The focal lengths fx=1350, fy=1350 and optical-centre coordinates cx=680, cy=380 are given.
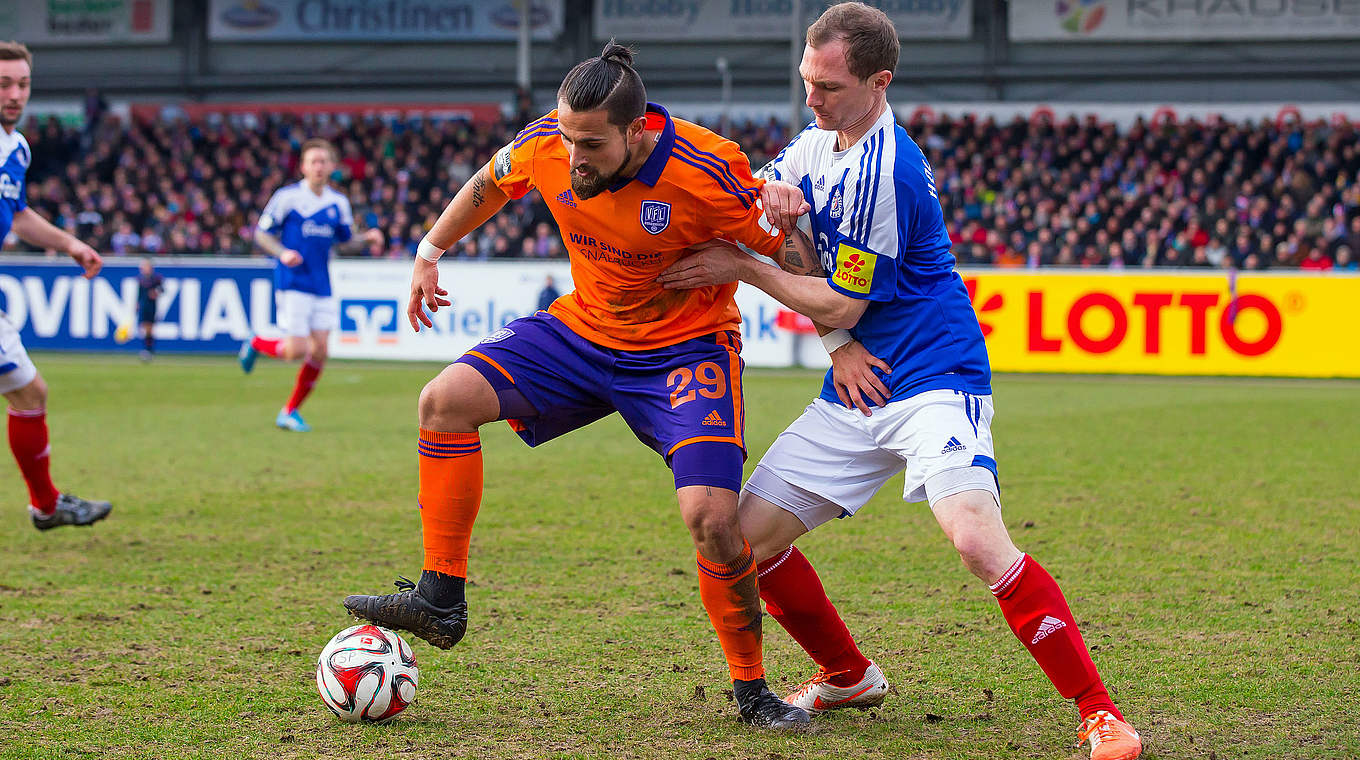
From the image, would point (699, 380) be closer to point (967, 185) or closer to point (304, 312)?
point (304, 312)

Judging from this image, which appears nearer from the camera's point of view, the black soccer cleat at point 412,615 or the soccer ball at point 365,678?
the soccer ball at point 365,678

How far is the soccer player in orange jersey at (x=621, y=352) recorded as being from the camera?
3.82 m

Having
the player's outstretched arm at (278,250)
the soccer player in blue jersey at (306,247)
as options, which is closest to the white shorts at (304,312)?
the soccer player in blue jersey at (306,247)

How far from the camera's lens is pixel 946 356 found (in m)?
3.76

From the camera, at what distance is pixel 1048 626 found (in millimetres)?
3510

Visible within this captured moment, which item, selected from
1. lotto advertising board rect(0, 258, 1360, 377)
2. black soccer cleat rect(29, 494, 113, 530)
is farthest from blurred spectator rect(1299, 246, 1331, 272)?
black soccer cleat rect(29, 494, 113, 530)

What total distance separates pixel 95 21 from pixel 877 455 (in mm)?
35268

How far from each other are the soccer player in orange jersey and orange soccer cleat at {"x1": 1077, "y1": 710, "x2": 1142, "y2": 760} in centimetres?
83

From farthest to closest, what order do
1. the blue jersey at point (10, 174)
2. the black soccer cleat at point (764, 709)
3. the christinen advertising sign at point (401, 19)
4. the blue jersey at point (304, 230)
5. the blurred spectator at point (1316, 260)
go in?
1. the christinen advertising sign at point (401, 19)
2. the blurred spectator at point (1316, 260)
3. the blue jersey at point (304, 230)
4. the blue jersey at point (10, 174)
5. the black soccer cleat at point (764, 709)

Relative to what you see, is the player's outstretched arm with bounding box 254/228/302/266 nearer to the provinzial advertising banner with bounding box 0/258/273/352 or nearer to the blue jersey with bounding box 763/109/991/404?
the provinzial advertising banner with bounding box 0/258/273/352

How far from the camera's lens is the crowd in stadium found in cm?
2150

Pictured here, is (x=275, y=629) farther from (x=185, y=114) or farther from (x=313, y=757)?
(x=185, y=114)

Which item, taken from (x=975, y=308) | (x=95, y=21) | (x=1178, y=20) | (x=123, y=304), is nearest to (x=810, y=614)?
(x=975, y=308)

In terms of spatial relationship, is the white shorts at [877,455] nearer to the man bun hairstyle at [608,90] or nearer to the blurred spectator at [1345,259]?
the man bun hairstyle at [608,90]
